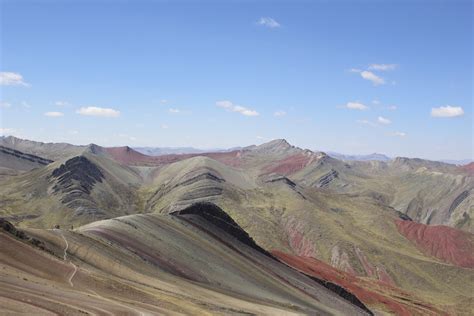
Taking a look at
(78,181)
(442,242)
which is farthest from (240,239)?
(78,181)

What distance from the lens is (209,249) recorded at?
227 ft

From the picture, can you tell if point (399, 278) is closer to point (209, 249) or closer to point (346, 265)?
point (346, 265)

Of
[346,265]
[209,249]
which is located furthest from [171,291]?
[346,265]

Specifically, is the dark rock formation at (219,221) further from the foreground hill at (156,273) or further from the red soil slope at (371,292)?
the red soil slope at (371,292)

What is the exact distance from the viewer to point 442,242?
536 feet

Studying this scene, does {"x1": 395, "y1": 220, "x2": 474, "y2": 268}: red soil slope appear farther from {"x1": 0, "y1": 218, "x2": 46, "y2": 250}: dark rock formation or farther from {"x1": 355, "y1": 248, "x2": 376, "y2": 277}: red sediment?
{"x1": 0, "y1": 218, "x2": 46, "y2": 250}: dark rock formation

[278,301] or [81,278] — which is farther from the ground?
[81,278]

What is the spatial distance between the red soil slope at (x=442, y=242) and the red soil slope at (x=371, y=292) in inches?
2488

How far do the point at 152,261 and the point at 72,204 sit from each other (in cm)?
10815

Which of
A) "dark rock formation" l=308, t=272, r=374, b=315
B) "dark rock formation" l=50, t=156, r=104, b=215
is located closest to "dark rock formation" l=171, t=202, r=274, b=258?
"dark rock formation" l=308, t=272, r=374, b=315

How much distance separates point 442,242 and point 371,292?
83.4m

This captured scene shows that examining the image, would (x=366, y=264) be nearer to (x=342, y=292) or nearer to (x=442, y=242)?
(x=442, y=242)

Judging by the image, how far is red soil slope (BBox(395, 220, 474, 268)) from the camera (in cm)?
15562

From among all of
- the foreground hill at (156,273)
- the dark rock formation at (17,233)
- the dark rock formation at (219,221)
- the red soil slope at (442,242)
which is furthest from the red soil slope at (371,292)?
the red soil slope at (442,242)
